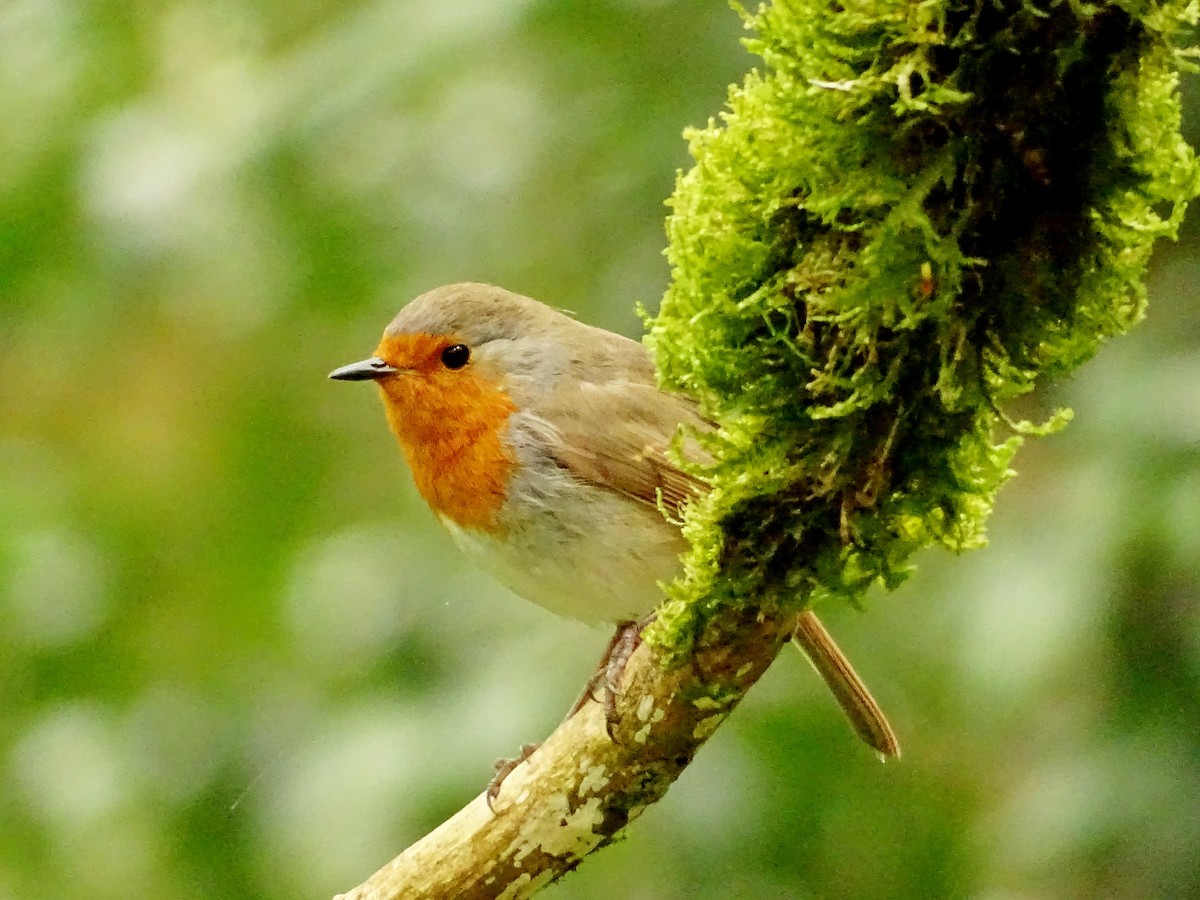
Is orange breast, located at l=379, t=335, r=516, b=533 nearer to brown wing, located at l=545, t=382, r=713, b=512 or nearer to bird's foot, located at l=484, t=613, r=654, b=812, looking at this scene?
brown wing, located at l=545, t=382, r=713, b=512

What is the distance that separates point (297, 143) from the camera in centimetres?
256

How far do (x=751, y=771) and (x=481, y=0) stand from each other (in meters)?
1.53

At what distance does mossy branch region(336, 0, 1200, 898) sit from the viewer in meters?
1.24

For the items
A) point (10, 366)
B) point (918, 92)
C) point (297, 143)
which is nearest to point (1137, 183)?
point (918, 92)

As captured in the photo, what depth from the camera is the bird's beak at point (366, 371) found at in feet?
8.84

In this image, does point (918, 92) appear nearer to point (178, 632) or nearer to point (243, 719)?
point (243, 719)

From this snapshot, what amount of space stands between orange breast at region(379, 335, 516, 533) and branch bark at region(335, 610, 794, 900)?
0.60 m

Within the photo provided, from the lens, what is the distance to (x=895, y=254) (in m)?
1.32

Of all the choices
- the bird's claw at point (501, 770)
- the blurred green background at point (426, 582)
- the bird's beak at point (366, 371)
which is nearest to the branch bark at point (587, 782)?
the bird's claw at point (501, 770)

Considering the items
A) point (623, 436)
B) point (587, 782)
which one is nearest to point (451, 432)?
point (623, 436)

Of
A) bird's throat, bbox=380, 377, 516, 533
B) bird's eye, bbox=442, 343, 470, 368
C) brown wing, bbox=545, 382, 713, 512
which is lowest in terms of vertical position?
brown wing, bbox=545, 382, 713, 512

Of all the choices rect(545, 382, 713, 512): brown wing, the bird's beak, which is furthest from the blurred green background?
rect(545, 382, 713, 512): brown wing

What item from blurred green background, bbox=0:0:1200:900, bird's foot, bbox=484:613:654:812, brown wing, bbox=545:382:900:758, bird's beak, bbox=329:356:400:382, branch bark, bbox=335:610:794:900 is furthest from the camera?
bird's beak, bbox=329:356:400:382

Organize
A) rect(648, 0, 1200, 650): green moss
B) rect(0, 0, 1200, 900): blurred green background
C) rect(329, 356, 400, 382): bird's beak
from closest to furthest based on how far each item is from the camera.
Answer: rect(648, 0, 1200, 650): green moss → rect(0, 0, 1200, 900): blurred green background → rect(329, 356, 400, 382): bird's beak
